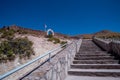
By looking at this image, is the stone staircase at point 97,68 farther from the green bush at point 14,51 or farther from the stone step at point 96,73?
the green bush at point 14,51

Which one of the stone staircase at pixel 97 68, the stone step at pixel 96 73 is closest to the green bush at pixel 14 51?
the stone staircase at pixel 97 68

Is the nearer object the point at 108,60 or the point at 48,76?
the point at 48,76

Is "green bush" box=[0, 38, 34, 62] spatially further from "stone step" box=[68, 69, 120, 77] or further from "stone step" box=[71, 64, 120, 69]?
"stone step" box=[68, 69, 120, 77]

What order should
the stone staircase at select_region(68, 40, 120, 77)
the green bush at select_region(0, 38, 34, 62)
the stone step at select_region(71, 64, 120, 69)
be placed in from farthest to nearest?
1. the green bush at select_region(0, 38, 34, 62)
2. the stone step at select_region(71, 64, 120, 69)
3. the stone staircase at select_region(68, 40, 120, 77)

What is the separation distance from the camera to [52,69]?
3.62 m

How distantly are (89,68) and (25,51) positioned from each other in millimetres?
11824

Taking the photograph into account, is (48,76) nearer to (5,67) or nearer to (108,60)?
(108,60)

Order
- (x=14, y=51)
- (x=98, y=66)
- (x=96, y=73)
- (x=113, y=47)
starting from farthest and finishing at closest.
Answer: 1. (x=14, y=51)
2. (x=113, y=47)
3. (x=98, y=66)
4. (x=96, y=73)

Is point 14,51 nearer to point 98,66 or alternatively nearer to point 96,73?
point 98,66

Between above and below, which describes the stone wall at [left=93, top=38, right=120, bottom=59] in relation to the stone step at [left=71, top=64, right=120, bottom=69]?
above

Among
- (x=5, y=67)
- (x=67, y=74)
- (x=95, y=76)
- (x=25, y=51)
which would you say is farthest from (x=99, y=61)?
(x=25, y=51)

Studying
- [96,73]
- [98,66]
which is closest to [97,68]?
[98,66]

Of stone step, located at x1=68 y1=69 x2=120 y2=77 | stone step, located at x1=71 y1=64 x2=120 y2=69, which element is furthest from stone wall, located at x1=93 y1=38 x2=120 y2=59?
stone step, located at x1=68 y1=69 x2=120 y2=77

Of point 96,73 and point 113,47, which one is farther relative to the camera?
point 113,47
